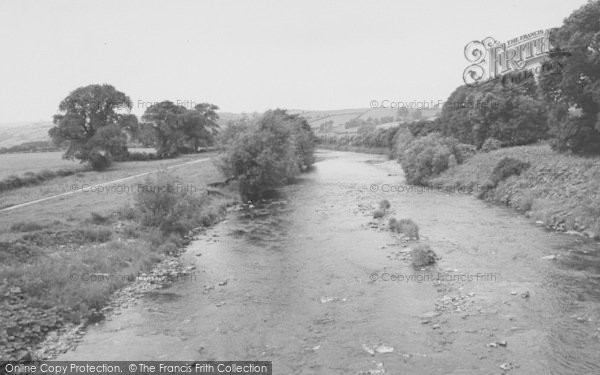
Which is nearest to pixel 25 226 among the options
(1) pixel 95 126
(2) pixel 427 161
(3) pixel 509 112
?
(1) pixel 95 126

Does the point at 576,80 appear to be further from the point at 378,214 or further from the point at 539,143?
the point at 539,143

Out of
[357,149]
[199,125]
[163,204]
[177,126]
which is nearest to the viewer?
[163,204]

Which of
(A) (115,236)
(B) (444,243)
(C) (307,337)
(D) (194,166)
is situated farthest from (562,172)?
(D) (194,166)

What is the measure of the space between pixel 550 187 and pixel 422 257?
66.9 ft

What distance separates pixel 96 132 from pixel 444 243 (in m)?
52.5

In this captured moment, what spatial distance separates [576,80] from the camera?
4075 cm

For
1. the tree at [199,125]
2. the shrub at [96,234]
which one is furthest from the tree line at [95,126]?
the shrub at [96,234]

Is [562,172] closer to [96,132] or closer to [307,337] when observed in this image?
[307,337]

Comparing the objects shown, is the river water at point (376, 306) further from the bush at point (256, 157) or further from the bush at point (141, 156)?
the bush at point (141, 156)

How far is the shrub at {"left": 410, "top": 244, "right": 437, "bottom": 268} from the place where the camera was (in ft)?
84.4

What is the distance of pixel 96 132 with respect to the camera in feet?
213

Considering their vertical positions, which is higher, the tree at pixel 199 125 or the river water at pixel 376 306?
the tree at pixel 199 125

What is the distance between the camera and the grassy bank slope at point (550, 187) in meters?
31.9

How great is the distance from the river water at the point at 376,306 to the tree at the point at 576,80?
14.2 meters
